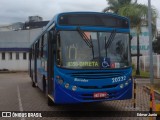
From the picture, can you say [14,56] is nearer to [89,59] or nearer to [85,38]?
[85,38]

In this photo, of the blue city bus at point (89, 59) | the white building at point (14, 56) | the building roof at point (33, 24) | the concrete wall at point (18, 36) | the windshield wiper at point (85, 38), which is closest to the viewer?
the blue city bus at point (89, 59)

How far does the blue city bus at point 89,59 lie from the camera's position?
413 inches

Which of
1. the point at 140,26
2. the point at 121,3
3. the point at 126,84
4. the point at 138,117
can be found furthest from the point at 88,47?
the point at 121,3

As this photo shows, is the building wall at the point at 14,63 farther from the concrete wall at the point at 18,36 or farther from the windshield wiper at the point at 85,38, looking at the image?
the windshield wiper at the point at 85,38

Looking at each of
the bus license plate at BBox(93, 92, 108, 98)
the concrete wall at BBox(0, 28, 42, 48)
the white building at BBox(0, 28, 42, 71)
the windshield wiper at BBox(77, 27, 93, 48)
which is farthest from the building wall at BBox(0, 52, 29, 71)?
the bus license plate at BBox(93, 92, 108, 98)

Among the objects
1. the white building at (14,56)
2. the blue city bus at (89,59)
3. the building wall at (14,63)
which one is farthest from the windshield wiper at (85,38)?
the building wall at (14,63)

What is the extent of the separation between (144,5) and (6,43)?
2720cm

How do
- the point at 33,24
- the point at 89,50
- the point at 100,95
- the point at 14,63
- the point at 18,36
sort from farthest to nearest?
the point at 33,24, the point at 18,36, the point at 14,63, the point at 89,50, the point at 100,95

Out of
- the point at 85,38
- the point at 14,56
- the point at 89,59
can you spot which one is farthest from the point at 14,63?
the point at 89,59

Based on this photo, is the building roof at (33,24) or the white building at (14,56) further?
the building roof at (33,24)

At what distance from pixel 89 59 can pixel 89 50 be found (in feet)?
0.89

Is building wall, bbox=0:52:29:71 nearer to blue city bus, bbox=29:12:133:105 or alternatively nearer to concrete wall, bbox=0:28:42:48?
concrete wall, bbox=0:28:42:48

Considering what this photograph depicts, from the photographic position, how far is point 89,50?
1070 cm

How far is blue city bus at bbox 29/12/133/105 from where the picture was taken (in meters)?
10.5
